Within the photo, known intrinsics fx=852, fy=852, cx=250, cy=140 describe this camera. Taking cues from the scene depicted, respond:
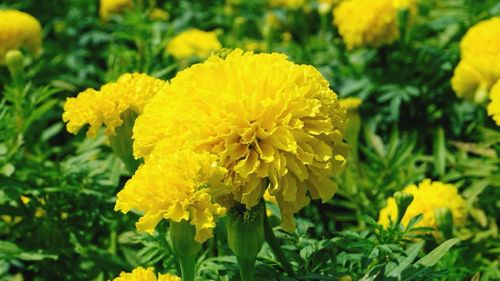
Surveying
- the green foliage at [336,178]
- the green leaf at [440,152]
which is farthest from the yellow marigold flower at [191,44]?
the green leaf at [440,152]

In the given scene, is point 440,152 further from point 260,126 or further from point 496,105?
point 260,126

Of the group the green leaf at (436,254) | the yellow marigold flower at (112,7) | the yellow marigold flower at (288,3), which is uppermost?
the green leaf at (436,254)

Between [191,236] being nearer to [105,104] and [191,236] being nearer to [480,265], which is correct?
[105,104]

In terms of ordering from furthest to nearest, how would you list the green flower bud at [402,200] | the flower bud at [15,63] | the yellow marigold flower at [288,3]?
the yellow marigold flower at [288,3] → the flower bud at [15,63] → the green flower bud at [402,200]

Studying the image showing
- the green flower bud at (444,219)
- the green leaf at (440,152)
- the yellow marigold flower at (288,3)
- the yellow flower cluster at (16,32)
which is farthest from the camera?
the yellow marigold flower at (288,3)

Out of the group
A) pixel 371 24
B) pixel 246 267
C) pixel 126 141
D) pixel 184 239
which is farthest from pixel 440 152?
pixel 184 239

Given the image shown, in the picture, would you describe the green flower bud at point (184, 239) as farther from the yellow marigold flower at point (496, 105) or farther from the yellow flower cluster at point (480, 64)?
the yellow flower cluster at point (480, 64)

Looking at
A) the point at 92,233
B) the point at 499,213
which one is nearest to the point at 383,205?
the point at 499,213

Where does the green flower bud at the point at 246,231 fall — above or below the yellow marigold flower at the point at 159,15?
above
